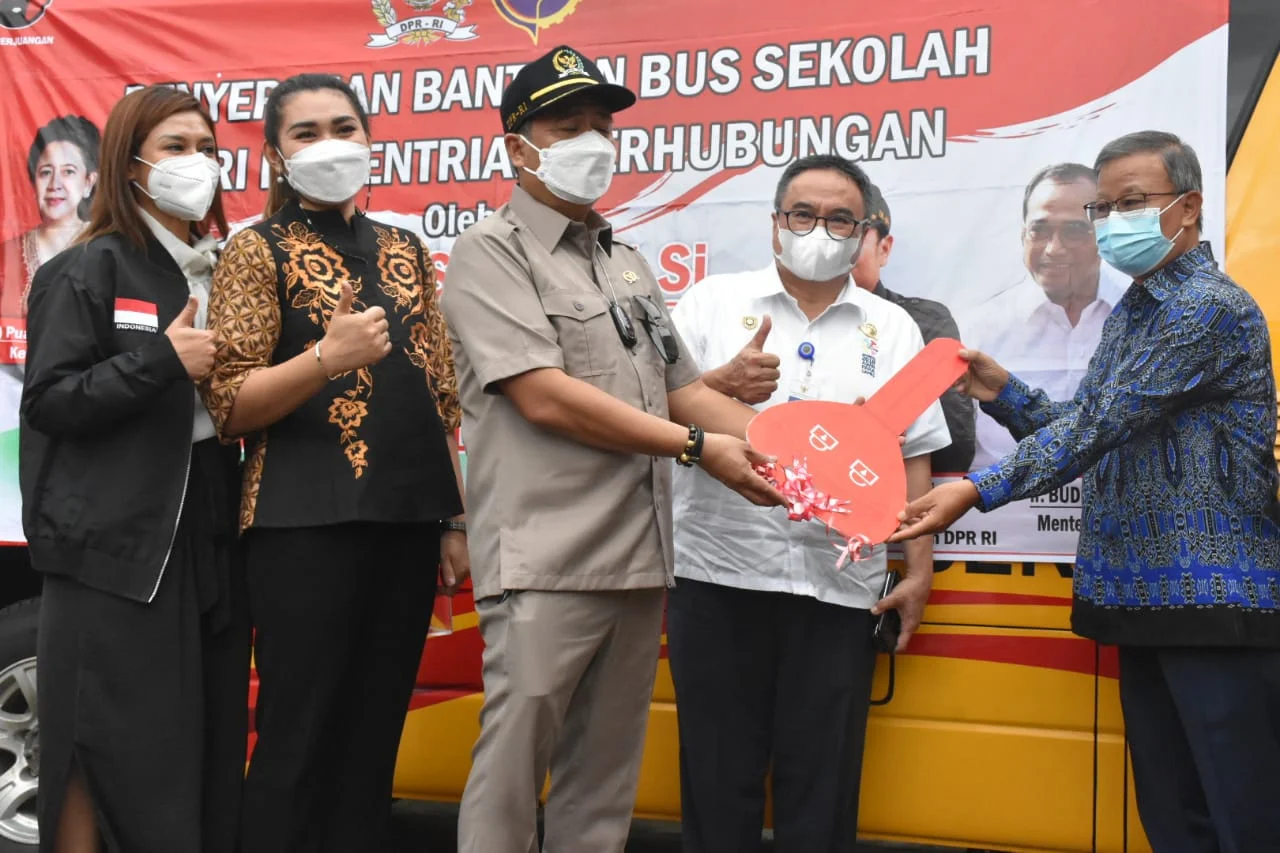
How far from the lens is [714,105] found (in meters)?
3.55

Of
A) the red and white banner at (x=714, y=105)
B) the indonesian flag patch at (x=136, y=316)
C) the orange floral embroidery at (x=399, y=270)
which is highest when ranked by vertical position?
the red and white banner at (x=714, y=105)

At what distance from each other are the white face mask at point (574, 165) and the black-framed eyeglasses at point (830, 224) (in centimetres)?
65

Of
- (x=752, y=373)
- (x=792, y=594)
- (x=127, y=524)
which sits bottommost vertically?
(x=792, y=594)

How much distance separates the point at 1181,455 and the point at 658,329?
1260mm

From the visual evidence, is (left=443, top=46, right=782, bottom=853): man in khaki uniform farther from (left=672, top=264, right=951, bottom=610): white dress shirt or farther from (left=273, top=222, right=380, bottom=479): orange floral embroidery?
(left=672, top=264, right=951, bottom=610): white dress shirt

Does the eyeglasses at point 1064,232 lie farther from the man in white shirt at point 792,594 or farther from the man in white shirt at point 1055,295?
the man in white shirt at point 792,594

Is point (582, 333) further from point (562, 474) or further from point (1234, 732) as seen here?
point (1234, 732)

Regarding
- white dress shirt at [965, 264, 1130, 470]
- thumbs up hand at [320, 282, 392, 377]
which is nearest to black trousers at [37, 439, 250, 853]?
thumbs up hand at [320, 282, 392, 377]

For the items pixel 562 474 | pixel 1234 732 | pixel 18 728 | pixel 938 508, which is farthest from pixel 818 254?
pixel 18 728

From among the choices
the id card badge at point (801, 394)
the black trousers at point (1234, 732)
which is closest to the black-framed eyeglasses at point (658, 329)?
the id card badge at point (801, 394)

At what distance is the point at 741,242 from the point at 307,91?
1262 mm

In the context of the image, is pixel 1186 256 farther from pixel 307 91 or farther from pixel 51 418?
pixel 51 418

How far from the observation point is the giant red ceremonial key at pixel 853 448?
281 cm

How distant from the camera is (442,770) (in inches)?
151
